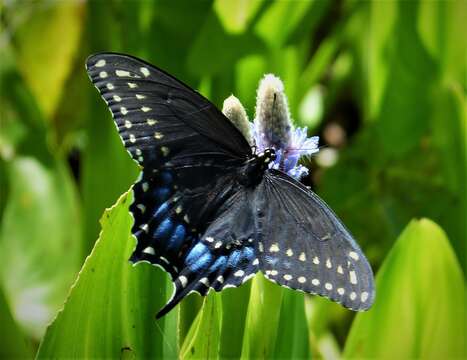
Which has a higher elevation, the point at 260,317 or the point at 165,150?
the point at 165,150

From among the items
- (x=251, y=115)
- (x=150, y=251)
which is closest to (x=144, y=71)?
(x=150, y=251)

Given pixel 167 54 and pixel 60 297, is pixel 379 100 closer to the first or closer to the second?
pixel 167 54

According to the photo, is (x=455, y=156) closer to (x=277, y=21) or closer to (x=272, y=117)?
(x=277, y=21)

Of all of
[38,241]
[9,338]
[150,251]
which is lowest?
[9,338]

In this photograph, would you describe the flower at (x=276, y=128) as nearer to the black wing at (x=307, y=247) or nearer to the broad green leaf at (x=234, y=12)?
the black wing at (x=307, y=247)

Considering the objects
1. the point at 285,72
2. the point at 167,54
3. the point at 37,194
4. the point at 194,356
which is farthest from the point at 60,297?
the point at 194,356

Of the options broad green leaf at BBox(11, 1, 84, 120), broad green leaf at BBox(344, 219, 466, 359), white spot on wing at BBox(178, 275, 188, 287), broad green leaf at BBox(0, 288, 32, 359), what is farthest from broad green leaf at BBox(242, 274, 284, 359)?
broad green leaf at BBox(11, 1, 84, 120)
